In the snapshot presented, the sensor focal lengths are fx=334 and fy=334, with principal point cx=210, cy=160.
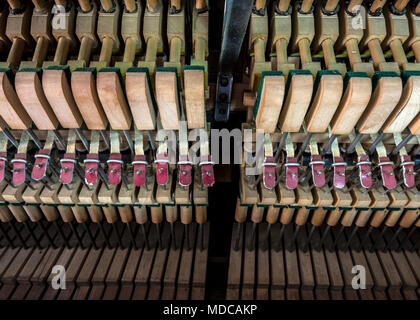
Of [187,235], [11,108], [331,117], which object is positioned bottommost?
[11,108]

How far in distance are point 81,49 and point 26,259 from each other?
5.00 ft

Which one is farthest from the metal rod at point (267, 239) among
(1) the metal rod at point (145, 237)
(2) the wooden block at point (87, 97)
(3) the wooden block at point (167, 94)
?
(2) the wooden block at point (87, 97)

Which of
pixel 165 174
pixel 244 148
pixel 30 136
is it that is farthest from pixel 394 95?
pixel 30 136

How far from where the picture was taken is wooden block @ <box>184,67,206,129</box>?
1174 millimetres

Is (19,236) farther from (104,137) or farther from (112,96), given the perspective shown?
(112,96)

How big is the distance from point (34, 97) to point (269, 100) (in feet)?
2.78

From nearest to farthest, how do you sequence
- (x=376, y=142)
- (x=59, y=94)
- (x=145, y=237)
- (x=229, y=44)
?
(x=59, y=94), (x=229, y=44), (x=376, y=142), (x=145, y=237)

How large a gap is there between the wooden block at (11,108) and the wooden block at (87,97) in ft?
0.77

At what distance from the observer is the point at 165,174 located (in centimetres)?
144

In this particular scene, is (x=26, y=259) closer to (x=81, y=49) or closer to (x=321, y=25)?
(x=81, y=49)

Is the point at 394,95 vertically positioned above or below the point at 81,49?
below

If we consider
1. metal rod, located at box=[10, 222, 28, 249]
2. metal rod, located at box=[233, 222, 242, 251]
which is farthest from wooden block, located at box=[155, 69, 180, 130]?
metal rod, located at box=[10, 222, 28, 249]

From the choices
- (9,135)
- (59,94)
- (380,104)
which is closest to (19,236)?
(9,135)

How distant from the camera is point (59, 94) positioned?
119 cm
